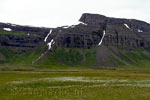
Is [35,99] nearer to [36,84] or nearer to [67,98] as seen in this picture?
Result: [67,98]

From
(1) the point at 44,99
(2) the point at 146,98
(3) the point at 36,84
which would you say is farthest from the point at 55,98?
(3) the point at 36,84

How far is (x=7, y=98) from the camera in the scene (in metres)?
37.2

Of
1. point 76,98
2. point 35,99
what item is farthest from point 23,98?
point 76,98

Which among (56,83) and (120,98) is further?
(56,83)

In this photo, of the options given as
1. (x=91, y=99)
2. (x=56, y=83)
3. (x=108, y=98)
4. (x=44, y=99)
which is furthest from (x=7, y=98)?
(x=56, y=83)

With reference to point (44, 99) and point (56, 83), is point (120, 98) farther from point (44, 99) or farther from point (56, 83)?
point (56, 83)

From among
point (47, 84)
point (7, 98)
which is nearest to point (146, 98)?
point (7, 98)

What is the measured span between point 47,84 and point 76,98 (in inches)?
864

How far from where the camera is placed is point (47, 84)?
190 ft

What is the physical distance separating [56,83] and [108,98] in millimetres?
24938

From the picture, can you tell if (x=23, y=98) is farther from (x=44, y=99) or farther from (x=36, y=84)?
(x=36, y=84)

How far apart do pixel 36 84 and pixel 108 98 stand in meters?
24.4

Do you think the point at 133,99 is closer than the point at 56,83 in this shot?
Yes

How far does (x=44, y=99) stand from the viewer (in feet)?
120
